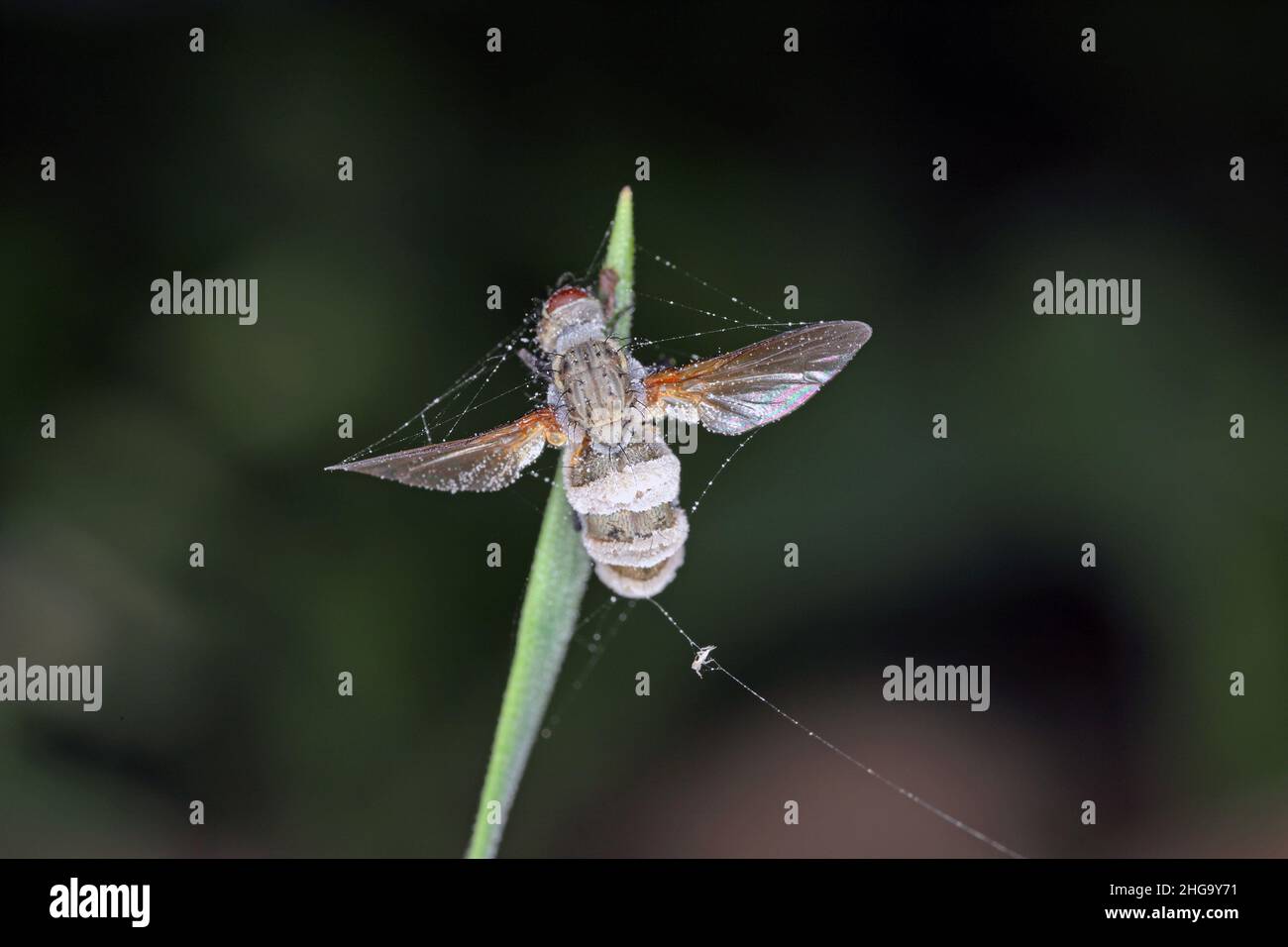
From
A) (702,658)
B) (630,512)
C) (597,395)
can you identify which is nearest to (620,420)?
(597,395)

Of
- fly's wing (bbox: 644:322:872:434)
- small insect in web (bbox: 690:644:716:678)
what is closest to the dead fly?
fly's wing (bbox: 644:322:872:434)

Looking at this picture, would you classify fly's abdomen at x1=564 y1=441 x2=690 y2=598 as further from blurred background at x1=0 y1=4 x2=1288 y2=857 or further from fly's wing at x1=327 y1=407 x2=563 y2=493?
blurred background at x1=0 y1=4 x2=1288 y2=857

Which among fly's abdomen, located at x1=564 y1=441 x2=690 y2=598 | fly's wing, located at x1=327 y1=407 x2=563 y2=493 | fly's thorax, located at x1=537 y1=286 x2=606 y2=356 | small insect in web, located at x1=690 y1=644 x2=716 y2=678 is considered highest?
fly's thorax, located at x1=537 y1=286 x2=606 y2=356

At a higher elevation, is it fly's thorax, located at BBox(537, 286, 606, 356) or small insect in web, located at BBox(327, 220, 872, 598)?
fly's thorax, located at BBox(537, 286, 606, 356)

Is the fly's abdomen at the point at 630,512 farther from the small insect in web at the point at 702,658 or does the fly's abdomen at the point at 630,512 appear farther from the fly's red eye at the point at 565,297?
the fly's red eye at the point at 565,297

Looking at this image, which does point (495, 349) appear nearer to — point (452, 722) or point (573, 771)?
point (452, 722)

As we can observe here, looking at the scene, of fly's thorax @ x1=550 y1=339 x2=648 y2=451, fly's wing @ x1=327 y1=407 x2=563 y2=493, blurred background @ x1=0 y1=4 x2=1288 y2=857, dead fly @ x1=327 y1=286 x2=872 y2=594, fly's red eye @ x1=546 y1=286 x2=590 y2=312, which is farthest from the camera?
blurred background @ x1=0 y1=4 x2=1288 y2=857

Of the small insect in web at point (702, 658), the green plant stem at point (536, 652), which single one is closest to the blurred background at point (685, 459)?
the small insect in web at point (702, 658)

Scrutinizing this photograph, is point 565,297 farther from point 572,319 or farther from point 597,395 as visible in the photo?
point 597,395
